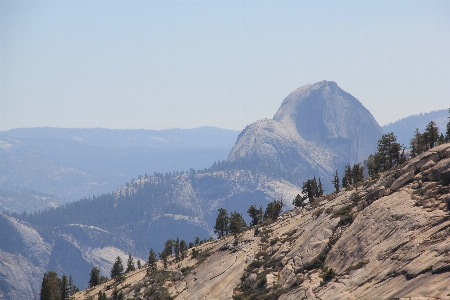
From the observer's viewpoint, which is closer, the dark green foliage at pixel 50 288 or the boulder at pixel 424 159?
the boulder at pixel 424 159

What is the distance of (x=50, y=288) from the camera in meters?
130

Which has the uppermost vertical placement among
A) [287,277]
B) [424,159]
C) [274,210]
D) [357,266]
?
[424,159]

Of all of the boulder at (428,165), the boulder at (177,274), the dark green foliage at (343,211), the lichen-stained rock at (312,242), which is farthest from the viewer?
the boulder at (177,274)

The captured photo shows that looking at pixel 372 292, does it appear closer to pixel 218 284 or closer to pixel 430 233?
pixel 430 233

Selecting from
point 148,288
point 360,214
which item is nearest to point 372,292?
point 360,214

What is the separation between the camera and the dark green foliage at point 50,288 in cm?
12688

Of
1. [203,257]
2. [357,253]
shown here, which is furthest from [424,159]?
[203,257]

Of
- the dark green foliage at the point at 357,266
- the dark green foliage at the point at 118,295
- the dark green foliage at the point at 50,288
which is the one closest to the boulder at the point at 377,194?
the dark green foliage at the point at 357,266

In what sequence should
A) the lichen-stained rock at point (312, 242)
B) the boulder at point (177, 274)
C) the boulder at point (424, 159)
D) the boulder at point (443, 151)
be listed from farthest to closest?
the boulder at point (177, 274) < the boulder at point (424, 159) < the lichen-stained rock at point (312, 242) < the boulder at point (443, 151)

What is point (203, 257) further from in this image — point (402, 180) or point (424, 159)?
point (424, 159)

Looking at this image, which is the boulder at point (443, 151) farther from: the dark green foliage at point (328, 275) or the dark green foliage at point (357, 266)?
the dark green foliage at point (328, 275)

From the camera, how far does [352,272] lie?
60.9 meters

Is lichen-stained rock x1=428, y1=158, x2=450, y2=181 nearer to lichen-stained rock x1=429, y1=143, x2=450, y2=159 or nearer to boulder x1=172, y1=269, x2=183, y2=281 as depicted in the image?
lichen-stained rock x1=429, y1=143, x2=450, y2=159

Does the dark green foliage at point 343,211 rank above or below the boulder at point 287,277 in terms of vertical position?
above
